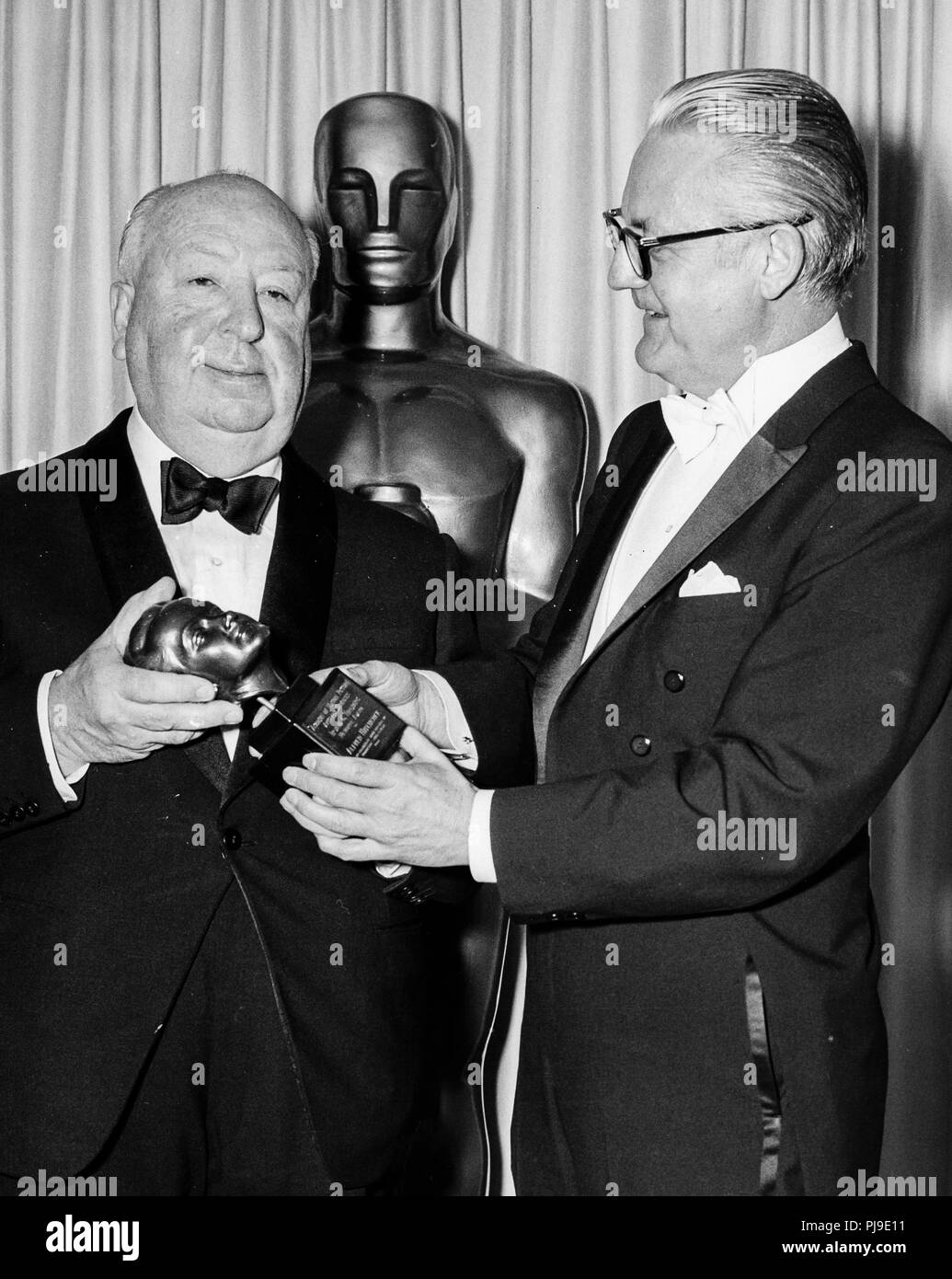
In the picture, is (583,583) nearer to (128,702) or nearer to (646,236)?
(646,236)

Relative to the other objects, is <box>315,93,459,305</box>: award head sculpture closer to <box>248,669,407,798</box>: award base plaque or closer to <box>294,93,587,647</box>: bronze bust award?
<box>294,93,587,647</box>: bronze bust award

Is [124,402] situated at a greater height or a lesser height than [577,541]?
greater

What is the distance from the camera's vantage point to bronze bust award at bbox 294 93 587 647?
2.31m

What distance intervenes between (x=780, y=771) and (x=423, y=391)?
113 centimetres

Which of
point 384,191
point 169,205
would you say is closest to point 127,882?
point 169,205

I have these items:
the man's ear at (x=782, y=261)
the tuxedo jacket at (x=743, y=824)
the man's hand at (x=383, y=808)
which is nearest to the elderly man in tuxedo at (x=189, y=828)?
the man's hand at (x=383, y=808)

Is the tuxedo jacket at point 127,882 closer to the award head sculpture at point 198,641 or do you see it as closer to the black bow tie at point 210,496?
the black bow tie at point 210,496

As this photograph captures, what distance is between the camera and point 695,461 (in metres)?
1.65

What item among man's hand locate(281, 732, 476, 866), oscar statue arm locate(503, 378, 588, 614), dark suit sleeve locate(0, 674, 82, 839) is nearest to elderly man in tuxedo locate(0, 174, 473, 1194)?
dark suit sleeve locate(0, 674, 82, 839)

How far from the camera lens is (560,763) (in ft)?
5.18

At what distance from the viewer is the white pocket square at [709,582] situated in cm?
148
